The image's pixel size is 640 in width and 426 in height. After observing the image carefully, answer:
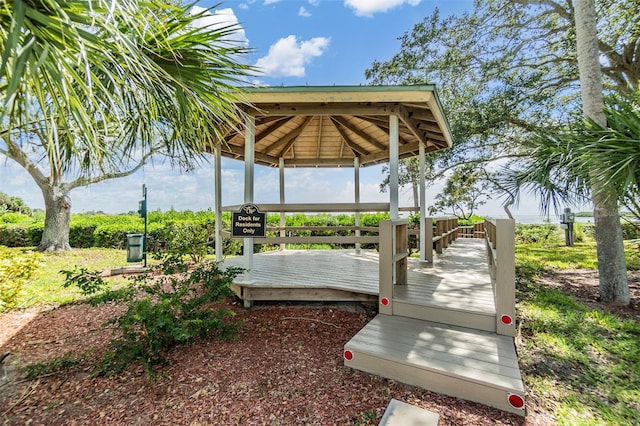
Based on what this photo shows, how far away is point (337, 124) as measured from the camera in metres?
6.33

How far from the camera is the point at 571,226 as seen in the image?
36.7 feet

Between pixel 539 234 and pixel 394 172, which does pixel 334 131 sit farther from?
pixel 539 234

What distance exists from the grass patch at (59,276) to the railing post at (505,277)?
5.05 m

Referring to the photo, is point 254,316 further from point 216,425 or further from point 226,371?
point 216,425

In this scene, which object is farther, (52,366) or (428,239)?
(428,239)

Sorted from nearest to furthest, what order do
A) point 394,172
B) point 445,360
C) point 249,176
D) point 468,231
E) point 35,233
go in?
point 445,360 → point 249,176 → point 394,172 → point 35,233 → point 468,231

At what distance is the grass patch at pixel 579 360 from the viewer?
2.19 metres

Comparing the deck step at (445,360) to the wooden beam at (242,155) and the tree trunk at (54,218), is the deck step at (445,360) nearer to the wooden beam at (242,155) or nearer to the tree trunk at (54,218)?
the wooden beam at (242,155)

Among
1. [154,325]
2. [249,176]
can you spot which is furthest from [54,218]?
[154,325]

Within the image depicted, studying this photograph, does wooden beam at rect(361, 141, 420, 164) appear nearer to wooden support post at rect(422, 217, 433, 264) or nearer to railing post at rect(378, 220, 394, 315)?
wooden support post at rect(422, 217, 433, 264)

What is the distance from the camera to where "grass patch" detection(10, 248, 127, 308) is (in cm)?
526

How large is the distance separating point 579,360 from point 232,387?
3394mm

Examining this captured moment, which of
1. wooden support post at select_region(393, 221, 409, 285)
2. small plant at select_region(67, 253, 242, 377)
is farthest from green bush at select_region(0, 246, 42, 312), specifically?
wooden support post at select_region(393, 221, 409, 285)

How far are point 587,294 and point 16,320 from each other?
942 cm
